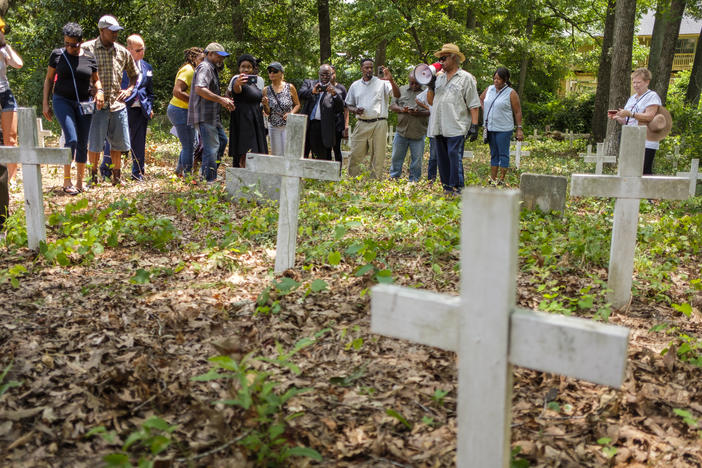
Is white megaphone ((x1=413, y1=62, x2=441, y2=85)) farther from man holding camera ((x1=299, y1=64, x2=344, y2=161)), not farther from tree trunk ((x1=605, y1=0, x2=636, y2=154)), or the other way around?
→ tree trunk ((x1=605, y1=0, x2=636, y2=154))

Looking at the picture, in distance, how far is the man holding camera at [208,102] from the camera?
7801mm

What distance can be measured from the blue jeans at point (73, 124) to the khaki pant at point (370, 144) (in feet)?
13.0

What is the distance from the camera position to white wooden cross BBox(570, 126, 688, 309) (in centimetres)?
383

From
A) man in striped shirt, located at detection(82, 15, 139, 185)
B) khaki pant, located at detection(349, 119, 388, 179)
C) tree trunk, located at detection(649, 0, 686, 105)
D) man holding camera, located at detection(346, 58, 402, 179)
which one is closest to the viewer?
man in striped shirt, located at detection(82, 15, 139, 185)

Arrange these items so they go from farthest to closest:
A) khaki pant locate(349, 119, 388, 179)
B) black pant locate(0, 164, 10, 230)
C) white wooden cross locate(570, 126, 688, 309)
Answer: khaki pant locate(349, 119, 388, 179) → black pant locate(0, 164, 10, 230) → white wooden cross locate(570, 126, 688, 309)

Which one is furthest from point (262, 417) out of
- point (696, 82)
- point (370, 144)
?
point (696, 82)

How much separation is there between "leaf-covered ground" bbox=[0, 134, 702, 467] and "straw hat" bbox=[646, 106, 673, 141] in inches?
65.2

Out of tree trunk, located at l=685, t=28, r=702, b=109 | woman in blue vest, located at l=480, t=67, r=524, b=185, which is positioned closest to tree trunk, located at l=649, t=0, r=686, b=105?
tree trunk, located at l=685, t=28, r=702, b=109

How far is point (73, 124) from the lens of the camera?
7086 mm

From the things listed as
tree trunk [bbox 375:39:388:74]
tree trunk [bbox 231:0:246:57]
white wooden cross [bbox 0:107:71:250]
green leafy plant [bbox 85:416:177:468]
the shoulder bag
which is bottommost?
green leafy plant [bbox 85:416:177:468]

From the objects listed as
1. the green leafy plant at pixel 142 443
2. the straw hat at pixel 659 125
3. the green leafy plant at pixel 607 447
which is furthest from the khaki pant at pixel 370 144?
the green leafy plant at pixel 142 443

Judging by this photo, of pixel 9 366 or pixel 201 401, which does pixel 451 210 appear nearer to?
pixel 201 401

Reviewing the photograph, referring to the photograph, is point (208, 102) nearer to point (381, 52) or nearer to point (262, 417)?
point (262, 417)

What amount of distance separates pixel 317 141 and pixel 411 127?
1.49 meters
